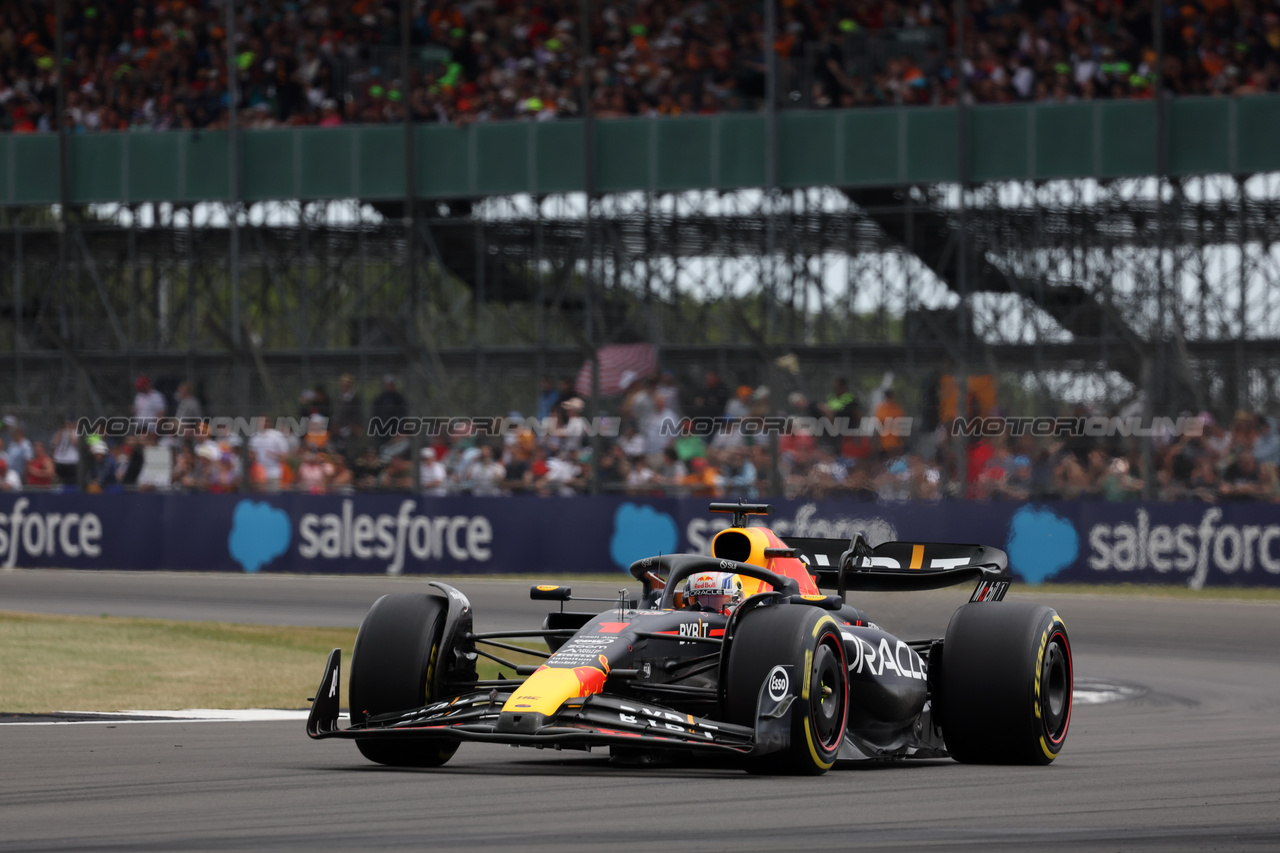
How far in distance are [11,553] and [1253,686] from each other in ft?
56.1

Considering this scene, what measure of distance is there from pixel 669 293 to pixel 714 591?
19.0 meters

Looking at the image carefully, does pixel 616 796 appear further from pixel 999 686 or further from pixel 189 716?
pixel 189 716

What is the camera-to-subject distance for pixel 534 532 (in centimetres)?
2438

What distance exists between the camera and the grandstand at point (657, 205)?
82.0 feet

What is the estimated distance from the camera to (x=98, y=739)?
9.62 m

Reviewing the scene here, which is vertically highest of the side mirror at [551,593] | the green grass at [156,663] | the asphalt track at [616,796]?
Result: the side mirror at [551,593]

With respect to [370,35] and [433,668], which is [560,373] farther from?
[433,668]

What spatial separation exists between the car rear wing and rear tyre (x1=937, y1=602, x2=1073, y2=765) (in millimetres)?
783
